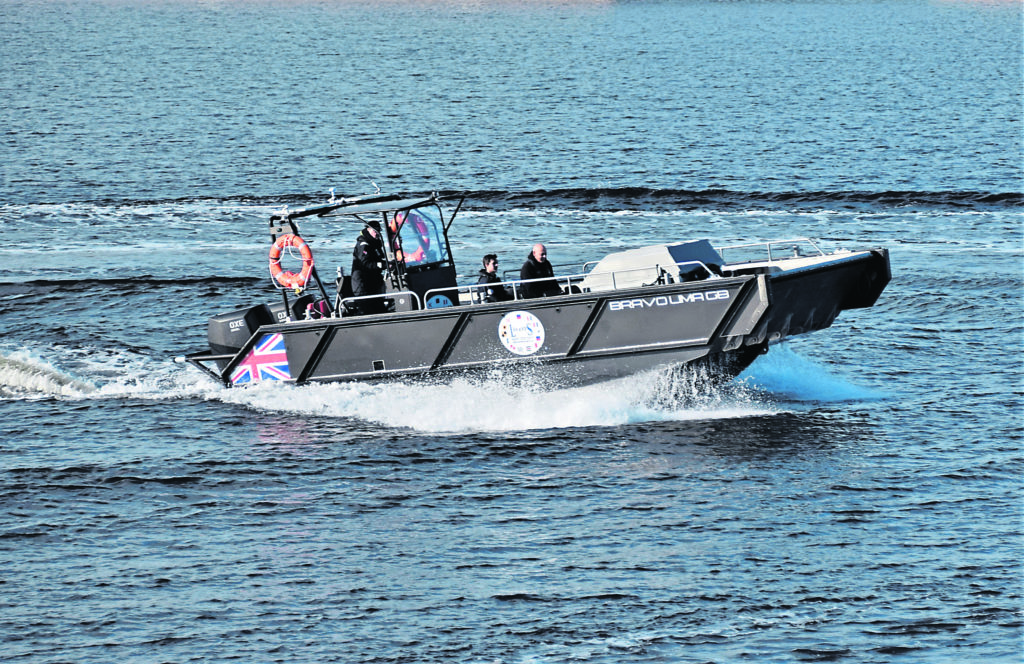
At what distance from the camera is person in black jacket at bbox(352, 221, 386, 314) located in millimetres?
18484

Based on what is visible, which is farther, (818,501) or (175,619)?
(818,501)

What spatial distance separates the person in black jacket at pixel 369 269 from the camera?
18.5 meters

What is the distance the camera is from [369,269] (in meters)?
18.5

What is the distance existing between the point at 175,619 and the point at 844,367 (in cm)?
1210

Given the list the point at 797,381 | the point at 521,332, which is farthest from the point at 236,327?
the point at 797,381

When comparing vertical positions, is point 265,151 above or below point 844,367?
above

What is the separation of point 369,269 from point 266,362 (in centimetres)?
208

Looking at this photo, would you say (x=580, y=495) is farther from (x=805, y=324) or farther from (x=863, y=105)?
(x=863, y=105)

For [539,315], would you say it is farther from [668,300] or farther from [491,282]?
[668,300]

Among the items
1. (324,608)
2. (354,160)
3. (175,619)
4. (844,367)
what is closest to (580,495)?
(324,608)

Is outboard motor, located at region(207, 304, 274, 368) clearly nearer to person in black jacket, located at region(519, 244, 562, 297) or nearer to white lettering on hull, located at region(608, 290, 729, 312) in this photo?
person in black jacket, located at region(519, 244, 562, 297)

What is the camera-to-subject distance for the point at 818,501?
15.4 m

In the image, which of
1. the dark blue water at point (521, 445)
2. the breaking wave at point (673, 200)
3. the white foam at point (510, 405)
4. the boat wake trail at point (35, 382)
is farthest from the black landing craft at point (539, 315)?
the breaking wave at point (673, 200)

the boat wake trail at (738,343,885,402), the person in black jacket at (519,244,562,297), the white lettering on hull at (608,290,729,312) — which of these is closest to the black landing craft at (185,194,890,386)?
the white lettering on hull at (608,290,729,312)
